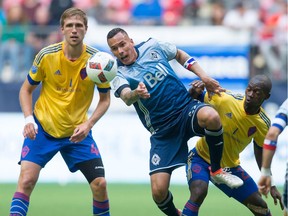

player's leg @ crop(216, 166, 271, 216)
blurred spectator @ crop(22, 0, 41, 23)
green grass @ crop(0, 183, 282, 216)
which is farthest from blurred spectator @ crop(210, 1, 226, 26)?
player's leg @ crop(216, 166, 271, 216)

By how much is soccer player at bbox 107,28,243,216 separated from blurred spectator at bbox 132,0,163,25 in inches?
362

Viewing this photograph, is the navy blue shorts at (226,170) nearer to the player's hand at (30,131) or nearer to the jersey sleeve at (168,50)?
the jersey sleeve at (168,50)

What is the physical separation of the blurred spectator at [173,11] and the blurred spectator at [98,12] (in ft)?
4.49

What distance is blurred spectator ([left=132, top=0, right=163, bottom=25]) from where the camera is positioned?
64.3 feet

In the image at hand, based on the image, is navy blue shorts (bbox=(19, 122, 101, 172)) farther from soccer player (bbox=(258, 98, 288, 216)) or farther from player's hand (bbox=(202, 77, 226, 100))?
soccer player (bbox=(258, 98, 288, 216))

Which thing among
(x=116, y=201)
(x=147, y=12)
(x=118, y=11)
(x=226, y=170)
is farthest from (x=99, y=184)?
(x=118, y=11)

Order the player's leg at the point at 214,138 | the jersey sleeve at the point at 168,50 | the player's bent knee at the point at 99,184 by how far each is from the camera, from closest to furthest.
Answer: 1. the player's leg at the point at 214,138
2. the player's bent knee at the point at 99,184
3. the jersey sleeve at the point at 168,50

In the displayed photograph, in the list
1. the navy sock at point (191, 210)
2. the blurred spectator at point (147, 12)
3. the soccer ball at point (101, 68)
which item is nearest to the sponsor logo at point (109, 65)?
the soccer ball at point (101, 68)

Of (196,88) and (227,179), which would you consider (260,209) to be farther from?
(196,88)

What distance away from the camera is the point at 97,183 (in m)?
9.86

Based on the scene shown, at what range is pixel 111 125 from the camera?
1767 cm

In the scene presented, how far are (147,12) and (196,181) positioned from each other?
10441 mm

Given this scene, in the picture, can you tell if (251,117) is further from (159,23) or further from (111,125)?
(159,23)

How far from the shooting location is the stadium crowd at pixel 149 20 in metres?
18.1
